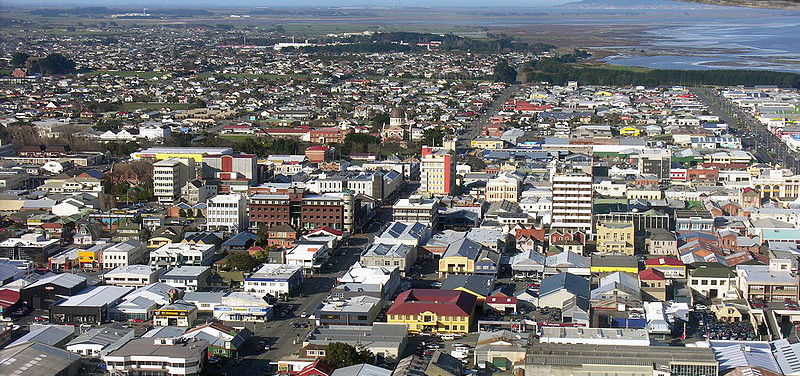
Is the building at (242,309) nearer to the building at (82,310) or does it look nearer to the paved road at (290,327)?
the paved road at (290,327)

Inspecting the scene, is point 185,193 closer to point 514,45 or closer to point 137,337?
point 137,337

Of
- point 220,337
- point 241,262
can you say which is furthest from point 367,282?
point 220,337

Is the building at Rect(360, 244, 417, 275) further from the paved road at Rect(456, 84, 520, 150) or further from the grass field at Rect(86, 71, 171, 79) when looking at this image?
the grass field at Rect(86, 71, 171, 79)

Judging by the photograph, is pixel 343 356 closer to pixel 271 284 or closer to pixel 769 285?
pixel 271 284

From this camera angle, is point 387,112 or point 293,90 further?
point 293,90

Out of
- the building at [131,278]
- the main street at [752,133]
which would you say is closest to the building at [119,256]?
the building at [131,278]

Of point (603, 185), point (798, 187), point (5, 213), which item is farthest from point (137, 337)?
point (798, 187)
